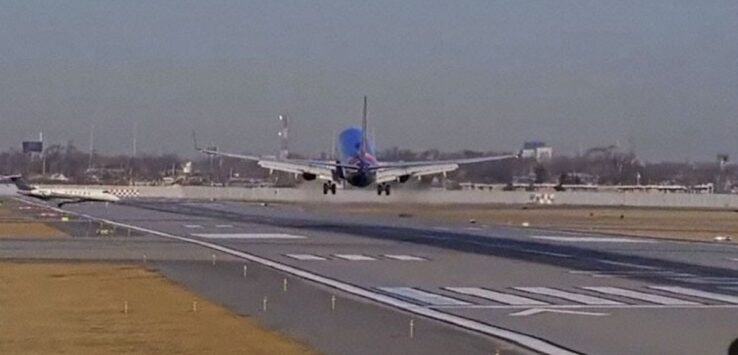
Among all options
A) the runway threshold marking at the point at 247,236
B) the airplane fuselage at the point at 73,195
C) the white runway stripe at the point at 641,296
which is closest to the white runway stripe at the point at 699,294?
the white runway stripe at the point at 641,296

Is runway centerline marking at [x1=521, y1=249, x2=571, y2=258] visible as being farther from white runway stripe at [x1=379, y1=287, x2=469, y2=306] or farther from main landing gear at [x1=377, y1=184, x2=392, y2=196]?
main landing gear at [x1=377, y1=184, x2=392, y2=196]

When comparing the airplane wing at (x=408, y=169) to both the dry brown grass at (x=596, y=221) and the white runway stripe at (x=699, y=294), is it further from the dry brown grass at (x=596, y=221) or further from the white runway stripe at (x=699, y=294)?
the white runway stripe at (x=699, y=294)

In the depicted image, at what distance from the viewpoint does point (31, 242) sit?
5416 cm

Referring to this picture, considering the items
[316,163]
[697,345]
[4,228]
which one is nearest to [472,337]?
[697,345]

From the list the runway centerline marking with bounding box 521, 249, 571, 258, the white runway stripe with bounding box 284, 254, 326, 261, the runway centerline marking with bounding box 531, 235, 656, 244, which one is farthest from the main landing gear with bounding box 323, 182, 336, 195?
the white runway stripe with bounding box 284, 254, 326, 261

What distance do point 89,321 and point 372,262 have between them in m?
20.1

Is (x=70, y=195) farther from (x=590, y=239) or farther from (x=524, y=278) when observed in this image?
(x=524, y=278)

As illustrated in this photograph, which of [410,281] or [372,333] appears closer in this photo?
[372,333]

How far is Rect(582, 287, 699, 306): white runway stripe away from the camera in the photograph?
101 ft

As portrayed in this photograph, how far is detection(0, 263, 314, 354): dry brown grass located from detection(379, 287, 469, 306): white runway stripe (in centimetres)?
460

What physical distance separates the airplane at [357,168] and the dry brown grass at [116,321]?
2208 inches

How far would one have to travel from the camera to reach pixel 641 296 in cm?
3234

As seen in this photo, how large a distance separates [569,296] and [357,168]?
195ft

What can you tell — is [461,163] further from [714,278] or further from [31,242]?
[714,278]
